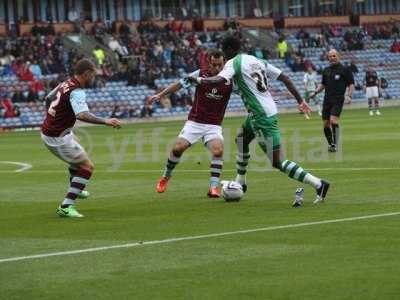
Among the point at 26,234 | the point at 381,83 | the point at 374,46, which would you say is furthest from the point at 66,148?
the point at 374,46

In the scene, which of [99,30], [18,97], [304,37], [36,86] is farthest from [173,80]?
[304,37]

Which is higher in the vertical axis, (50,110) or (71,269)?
(50,110)

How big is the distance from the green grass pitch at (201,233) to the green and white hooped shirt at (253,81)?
4.29ft

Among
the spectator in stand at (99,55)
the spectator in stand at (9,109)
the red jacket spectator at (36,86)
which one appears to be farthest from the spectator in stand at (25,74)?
the spectator in stand at (99,55)

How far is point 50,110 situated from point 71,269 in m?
5.49

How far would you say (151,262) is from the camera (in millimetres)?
10883

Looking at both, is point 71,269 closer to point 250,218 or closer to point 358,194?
point 250,218

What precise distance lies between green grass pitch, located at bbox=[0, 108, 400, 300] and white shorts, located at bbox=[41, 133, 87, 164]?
776mm

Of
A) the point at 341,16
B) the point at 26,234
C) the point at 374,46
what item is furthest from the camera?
the point at 341,16

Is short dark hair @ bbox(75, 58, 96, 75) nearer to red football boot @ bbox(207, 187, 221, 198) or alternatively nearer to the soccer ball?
the soccer ball

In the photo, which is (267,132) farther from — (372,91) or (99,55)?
(99,55)

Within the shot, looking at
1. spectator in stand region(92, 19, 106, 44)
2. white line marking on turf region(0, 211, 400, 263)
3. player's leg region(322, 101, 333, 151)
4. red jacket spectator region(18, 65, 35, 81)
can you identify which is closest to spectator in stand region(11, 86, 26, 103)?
red jacket spectator region(18, 65, 35, 81)

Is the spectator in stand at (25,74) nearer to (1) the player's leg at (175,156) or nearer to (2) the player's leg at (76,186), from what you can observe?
(1) the player's leg at (175,156)

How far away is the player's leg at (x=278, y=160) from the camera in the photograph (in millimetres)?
15672
